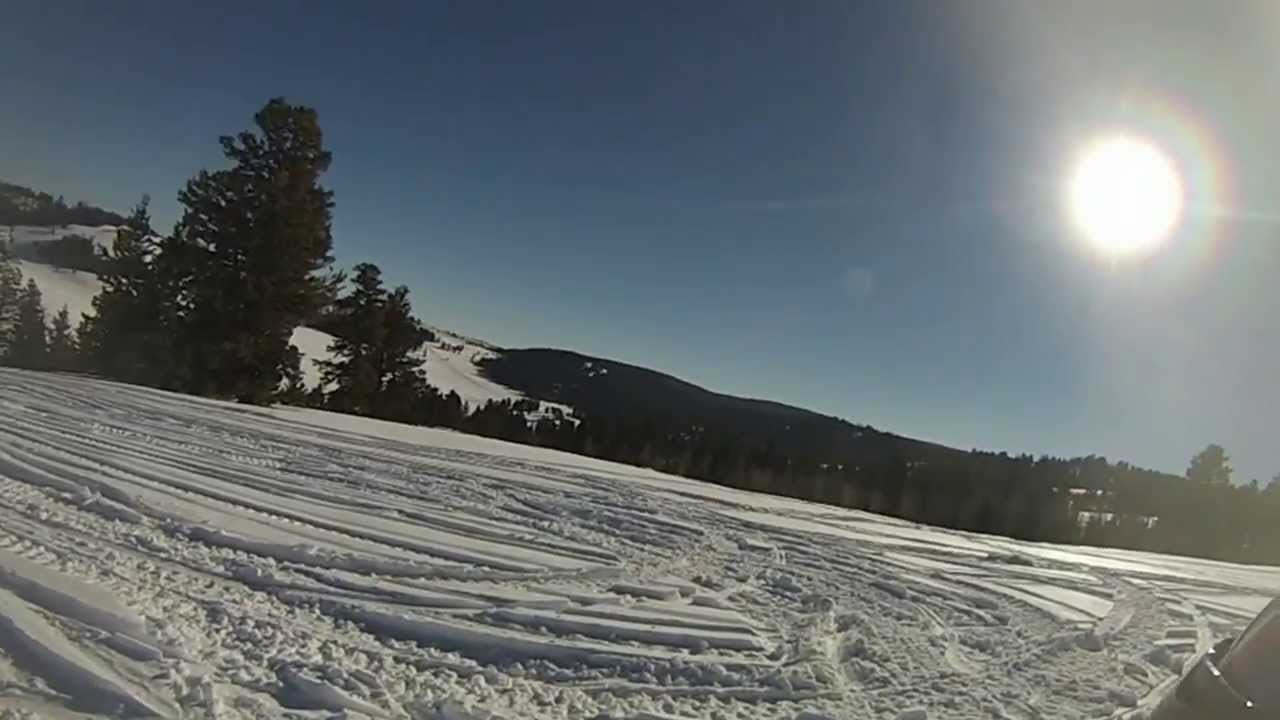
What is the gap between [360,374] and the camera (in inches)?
1063

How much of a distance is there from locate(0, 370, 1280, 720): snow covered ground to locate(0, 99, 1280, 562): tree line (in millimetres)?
8851

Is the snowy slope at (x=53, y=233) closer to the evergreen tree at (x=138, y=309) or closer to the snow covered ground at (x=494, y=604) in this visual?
the evergreen tree at (x=138, y=309)

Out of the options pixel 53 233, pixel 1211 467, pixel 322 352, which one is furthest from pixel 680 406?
pixel 53 233

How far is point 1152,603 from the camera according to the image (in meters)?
7.46

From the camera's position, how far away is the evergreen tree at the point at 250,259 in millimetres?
18625

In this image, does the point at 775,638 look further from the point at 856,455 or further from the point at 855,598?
the point at 856,455

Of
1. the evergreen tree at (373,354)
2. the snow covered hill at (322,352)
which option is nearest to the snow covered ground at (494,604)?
the evergreen tree at (373,354)

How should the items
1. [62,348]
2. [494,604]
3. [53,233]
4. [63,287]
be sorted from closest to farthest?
[494,604], [62,348], [63,287], [53,233]

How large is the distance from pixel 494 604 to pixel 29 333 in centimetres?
4961

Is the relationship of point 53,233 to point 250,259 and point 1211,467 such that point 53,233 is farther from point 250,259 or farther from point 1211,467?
point 1211,467

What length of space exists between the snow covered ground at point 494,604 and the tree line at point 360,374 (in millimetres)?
8851

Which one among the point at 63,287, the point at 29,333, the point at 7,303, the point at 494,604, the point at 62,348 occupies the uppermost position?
the point at 63,287

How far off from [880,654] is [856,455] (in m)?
52.3

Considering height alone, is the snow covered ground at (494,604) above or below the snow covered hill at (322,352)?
below
